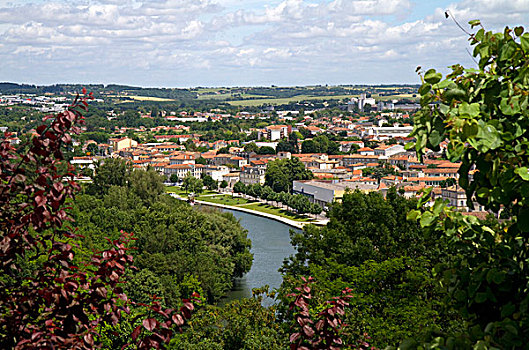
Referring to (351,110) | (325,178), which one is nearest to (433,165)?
(325,178)

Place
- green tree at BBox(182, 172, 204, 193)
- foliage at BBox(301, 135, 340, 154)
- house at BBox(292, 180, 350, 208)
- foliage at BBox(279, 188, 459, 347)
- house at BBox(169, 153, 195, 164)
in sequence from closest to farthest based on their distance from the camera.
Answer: foliage at BBox(279, 188, 459, 347), house at BBox(292, 180, 350, 208), green tree at BBox(182, 172, 204, 193), house at BBox(169, 153, 195, 164), foliage at BBox(301, 135, 340, 154)

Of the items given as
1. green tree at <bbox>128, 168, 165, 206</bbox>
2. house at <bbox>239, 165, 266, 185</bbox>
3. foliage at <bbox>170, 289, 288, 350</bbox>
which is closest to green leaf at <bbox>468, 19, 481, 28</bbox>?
foliage at <bbox>170, 289, 288, 350</bbox>

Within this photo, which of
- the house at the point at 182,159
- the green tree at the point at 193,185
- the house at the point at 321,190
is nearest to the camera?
the house at the point at 321,190

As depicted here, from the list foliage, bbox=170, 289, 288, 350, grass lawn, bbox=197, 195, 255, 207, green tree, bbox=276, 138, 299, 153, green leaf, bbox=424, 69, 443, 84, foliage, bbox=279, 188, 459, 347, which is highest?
green leaf, bbox=424, 69, 443, 84

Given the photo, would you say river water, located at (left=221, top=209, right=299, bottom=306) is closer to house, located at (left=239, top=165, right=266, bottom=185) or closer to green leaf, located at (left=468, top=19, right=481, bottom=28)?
house, located at (left=239, top=165, right=266, bottom=185)

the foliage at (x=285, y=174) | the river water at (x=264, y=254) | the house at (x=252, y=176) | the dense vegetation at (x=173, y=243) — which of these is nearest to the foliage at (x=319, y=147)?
the house at (x=252, y=176)

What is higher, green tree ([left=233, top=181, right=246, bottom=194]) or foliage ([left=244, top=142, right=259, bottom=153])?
foliage ([left=244, top=142, right=259, bottom=153])

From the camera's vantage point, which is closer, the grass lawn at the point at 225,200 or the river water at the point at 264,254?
the river water at the point at 264,254

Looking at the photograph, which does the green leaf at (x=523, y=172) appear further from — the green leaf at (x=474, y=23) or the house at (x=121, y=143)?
the house at (x=121, y=143)
